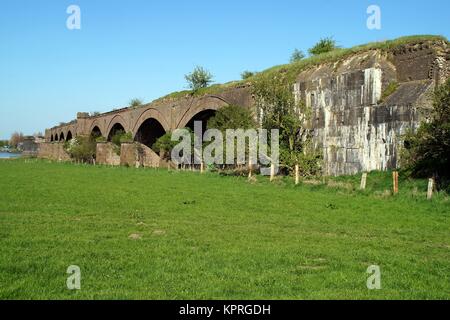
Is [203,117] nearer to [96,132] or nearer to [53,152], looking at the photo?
[96,132]

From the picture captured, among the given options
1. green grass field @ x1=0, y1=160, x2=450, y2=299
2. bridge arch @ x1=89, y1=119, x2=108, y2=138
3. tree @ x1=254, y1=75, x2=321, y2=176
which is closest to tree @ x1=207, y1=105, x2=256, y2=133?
tree @ x1=254, y1=75, x2=321, y2=176

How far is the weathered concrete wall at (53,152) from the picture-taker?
67.1 metres

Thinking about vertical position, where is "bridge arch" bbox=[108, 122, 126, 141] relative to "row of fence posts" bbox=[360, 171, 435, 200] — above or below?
above

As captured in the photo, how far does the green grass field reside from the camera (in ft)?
18.1

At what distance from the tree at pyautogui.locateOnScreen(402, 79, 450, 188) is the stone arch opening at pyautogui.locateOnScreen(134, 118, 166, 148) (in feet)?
114

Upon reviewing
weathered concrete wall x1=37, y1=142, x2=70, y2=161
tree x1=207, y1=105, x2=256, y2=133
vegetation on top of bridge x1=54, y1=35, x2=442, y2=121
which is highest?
vegetation on top of bridge x1=54, y1=35, x2=442, y2=121

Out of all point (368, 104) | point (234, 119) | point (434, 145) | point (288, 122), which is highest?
point (368, 104)

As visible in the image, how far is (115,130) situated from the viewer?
60781mm

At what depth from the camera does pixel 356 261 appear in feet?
23.4

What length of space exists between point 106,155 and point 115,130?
927cm

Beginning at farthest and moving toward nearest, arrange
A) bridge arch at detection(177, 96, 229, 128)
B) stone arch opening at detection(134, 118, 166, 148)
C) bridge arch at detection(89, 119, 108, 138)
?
bridge arch at detection(89, 119, 108, 138) < stone arch opening at detection(134, 118, 166, 148) < bridge arch at detection(177, 96, 229, 128)

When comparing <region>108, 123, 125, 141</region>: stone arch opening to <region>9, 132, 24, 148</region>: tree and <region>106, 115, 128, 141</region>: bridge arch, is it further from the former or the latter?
<region>9, 132, 24, 148</region>: tree

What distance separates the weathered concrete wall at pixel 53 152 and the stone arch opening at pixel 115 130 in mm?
8179

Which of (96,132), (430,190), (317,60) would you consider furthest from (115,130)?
(430,190)
